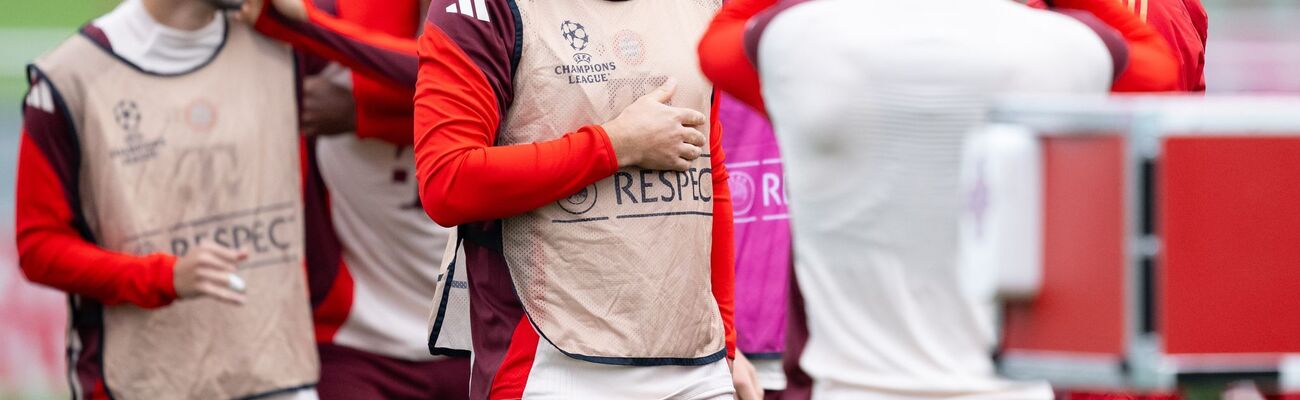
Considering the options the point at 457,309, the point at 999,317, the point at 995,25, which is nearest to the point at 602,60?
the point at 457,309

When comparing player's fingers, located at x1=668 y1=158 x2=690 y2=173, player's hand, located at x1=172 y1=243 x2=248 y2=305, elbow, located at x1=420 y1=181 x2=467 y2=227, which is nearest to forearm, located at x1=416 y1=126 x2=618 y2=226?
elbow, located at x1=420 y1=181 x2=467 y2=227

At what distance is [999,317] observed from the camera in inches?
87.7

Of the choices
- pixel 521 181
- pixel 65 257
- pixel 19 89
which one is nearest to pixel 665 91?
pixel 521 181

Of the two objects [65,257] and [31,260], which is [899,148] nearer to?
[65,257]

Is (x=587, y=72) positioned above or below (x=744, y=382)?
above

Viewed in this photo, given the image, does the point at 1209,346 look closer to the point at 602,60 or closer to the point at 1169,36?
the point at 602,60

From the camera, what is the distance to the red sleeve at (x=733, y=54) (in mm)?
2801

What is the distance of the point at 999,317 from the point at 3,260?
5.65 meters

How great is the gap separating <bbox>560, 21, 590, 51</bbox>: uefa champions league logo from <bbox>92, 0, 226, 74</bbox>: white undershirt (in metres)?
1.37

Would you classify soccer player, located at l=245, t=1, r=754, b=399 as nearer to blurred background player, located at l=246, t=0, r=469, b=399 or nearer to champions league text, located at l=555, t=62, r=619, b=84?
champions league text, located at l=555, t=62, r=619, b=84

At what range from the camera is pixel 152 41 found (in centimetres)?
409

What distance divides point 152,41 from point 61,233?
0.47 metres

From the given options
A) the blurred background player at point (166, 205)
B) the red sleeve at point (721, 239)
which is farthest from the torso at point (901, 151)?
the blurred background player at point (166, 205)

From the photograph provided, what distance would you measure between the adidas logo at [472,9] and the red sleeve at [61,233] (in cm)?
129
